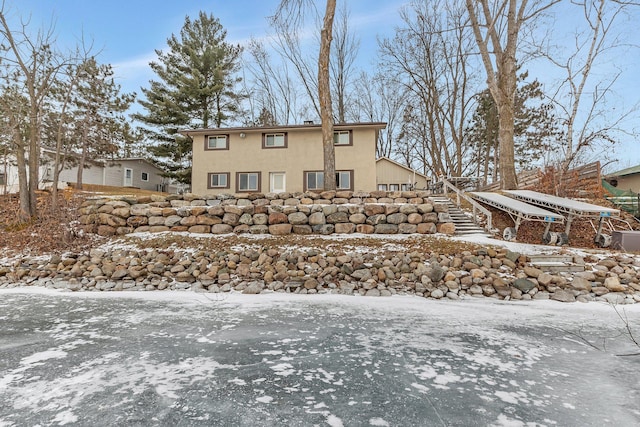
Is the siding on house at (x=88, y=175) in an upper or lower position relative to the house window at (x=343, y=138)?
lower

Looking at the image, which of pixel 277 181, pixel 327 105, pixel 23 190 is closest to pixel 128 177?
pixel 277 181

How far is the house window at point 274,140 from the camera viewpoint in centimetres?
1533

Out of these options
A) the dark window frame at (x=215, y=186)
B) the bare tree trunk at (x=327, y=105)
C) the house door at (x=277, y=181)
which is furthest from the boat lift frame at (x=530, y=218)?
the dark window frame at (x=215, y=186)

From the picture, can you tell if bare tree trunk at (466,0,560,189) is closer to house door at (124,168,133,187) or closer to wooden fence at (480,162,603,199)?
wooden fence at (480,162,603,199)

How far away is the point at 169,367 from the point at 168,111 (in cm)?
2113

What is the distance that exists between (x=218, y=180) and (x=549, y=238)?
44.3 ft

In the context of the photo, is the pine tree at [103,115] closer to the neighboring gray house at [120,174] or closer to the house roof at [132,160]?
the house roof at [132,160]

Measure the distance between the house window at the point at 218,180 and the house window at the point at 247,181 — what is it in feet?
1.99

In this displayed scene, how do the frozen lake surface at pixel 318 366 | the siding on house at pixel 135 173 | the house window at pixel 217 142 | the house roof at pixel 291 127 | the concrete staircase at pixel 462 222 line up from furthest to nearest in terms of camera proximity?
1. the siding on house at pixel 135 173
2. the house window at pixel 217 142
3. the house roof at pixel 291 127
4. the concrete staircase at pixel 462 222
5. the frozen lake surface at pixel 318 366

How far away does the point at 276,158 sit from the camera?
50.2 ft

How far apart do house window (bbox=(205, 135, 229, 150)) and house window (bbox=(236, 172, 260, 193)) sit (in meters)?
1.62

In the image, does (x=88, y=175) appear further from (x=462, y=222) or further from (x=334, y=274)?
(x=462, y=222)

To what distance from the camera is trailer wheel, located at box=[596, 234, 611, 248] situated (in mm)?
7004

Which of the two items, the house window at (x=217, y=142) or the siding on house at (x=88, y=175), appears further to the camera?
the siding on house at (x=88, y=175)
